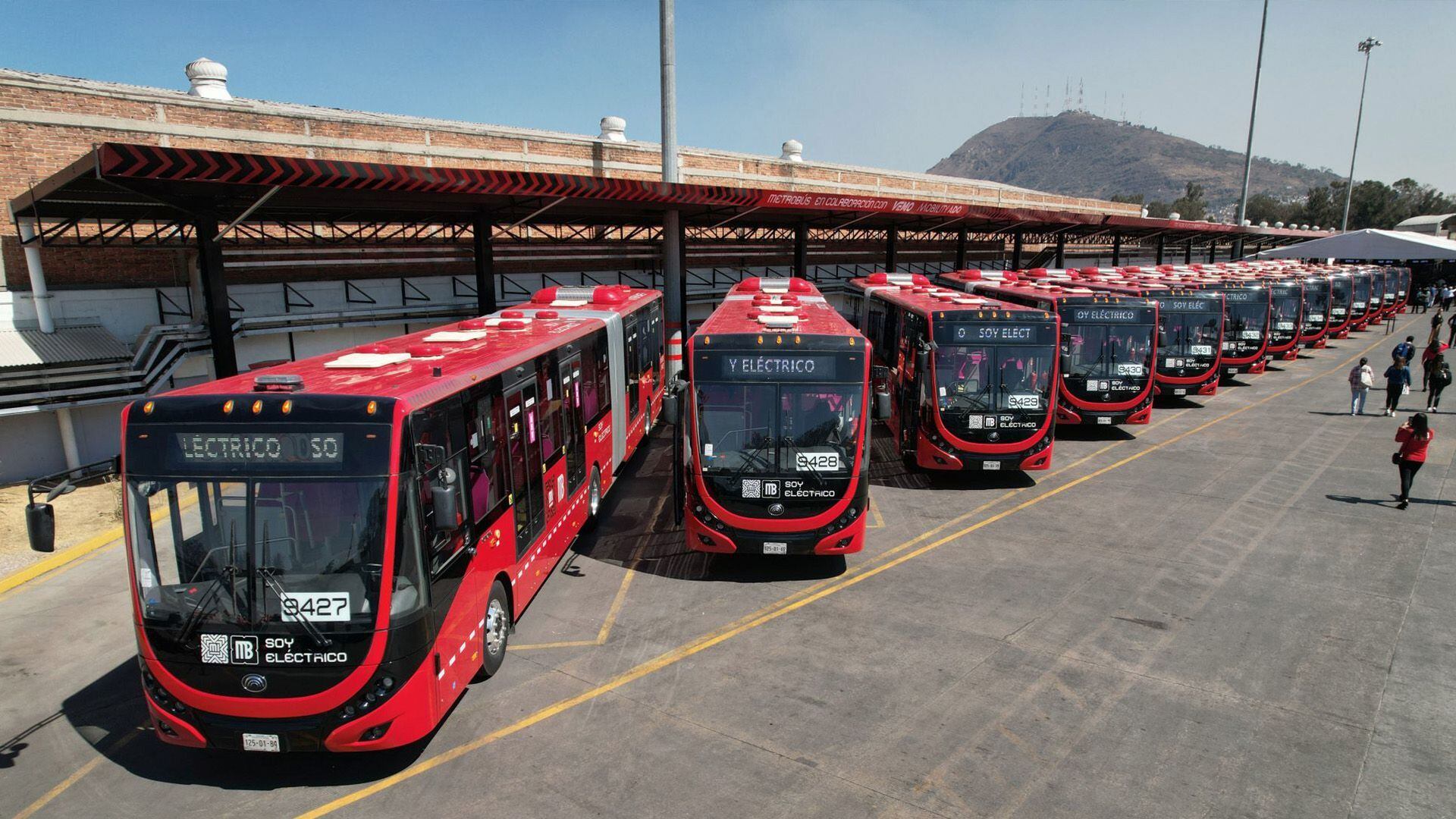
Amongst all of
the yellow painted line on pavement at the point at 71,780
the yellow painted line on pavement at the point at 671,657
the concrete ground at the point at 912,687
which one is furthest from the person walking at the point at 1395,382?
the yellow painted line on pavement at the point at 71,780

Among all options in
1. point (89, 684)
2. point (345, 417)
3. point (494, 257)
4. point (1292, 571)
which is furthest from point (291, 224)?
point (1292, 571)

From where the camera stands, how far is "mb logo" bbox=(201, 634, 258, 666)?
18.2 feet

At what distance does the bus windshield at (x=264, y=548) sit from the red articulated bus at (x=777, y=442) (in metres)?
4.70

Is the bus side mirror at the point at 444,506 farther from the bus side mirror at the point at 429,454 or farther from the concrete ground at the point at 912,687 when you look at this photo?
the concrete ground at the point at 912,687

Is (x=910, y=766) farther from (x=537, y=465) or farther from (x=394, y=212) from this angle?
(x=394, y=212)

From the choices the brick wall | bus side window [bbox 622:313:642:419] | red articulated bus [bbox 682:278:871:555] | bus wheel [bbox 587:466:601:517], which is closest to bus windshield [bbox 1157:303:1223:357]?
bus side window [bbox 622:313:642:419]

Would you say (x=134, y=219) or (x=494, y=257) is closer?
(x=134, y=219)

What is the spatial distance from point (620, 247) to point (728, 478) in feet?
67.6

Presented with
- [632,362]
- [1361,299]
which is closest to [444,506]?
[632,362]

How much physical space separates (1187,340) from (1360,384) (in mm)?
4061

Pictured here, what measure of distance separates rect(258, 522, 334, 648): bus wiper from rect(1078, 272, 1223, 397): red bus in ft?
63.1

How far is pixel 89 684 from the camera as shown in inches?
305

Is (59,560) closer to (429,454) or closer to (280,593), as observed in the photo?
(280,593)

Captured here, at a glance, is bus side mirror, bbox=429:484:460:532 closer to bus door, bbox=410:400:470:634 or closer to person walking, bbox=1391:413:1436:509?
bus door, bbox=410:400:470:634
